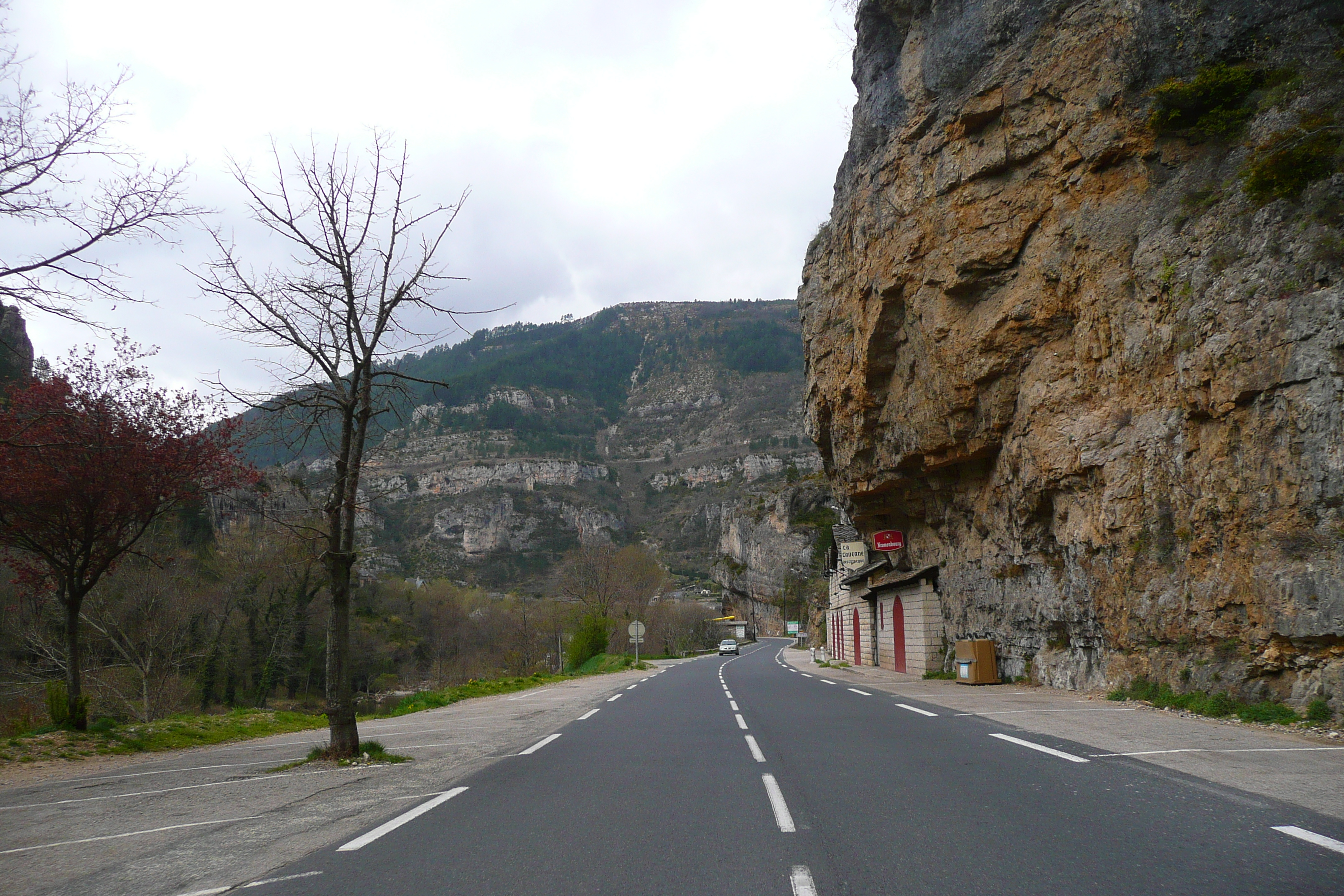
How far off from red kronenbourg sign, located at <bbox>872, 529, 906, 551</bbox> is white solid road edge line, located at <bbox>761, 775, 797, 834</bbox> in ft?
78.6

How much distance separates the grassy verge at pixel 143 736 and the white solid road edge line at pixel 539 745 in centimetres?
644

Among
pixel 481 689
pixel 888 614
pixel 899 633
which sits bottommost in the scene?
pixel 481 689

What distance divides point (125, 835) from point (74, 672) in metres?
9.65

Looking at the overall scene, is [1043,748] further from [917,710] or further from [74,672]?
[74,672]

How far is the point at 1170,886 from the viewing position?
4312 mm

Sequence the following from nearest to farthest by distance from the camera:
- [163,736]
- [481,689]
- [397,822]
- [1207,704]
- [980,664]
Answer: [397,822] → [1207,704] → [163,736] → [980,664] → [481,689]

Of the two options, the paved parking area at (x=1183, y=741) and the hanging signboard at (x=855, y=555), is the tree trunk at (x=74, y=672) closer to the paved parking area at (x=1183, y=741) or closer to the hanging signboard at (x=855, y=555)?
the paved parking area at (x=1183, y=741)

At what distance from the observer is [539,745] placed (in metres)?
11.8

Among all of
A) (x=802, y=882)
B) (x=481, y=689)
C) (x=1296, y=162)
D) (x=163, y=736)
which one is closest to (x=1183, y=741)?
(x=802, y=882)

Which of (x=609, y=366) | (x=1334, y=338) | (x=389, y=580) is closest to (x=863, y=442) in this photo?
(x=1334, y=338)

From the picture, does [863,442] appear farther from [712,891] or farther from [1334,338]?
[712,891]

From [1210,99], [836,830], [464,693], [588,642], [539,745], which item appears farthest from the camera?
[588,642]

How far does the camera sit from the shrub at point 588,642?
50000 millimetres

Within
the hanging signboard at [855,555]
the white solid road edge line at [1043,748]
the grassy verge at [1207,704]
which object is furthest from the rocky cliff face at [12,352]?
the hanging signboard at [855,555]
